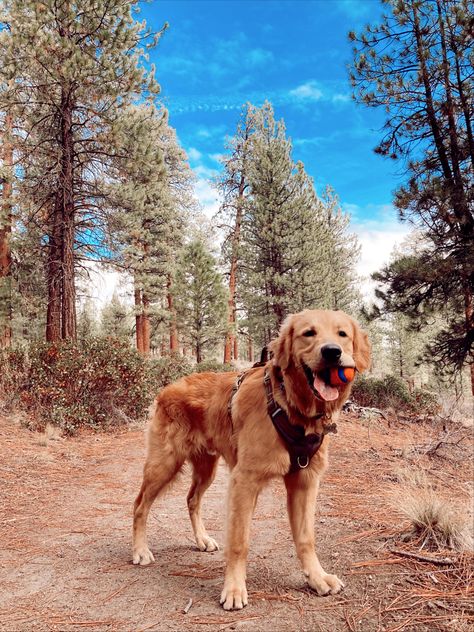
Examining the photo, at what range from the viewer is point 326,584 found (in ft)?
8.07

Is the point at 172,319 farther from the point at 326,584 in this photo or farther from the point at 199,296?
the point at 326,584

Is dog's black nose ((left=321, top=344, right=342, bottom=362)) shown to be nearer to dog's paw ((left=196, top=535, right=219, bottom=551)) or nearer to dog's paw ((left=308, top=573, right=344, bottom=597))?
dog's paw ((left=308, top=573, right=344, bottom=597))

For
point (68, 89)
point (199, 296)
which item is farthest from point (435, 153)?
point (199, 296)

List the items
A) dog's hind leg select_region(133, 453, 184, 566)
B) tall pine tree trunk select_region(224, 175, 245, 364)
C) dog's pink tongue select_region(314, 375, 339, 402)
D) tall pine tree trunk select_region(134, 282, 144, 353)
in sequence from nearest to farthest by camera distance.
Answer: dog's pink tongue select_region(314, 375, 339, 402), dog's hind leg select_region(133, 453, 184, 566), tall pine tree trunk select_region(134, 282, 144, 353), tall pine tree trunk select_region(224, 175, 245, 364)

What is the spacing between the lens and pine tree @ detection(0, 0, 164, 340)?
356 inches

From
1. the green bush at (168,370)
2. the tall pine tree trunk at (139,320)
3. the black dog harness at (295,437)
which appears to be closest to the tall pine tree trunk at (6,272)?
the tall pine tree trunk at (139,320)

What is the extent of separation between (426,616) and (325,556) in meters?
0.86

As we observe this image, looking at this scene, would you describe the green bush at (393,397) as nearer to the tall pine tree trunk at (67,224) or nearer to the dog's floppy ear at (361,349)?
the tall pine tree trunk at (67,224)

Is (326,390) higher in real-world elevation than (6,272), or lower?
lower

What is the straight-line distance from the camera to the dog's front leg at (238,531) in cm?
237

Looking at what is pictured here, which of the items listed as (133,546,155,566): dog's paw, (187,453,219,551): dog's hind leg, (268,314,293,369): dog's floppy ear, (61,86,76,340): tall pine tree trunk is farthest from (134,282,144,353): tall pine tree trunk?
(268,314,293,369): dog's floppy ear

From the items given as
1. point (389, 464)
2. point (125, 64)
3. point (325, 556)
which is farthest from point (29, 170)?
point (325, 556)

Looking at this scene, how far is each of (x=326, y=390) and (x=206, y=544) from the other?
180 centimetres

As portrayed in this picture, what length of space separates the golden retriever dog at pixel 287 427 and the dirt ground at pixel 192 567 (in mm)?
193
